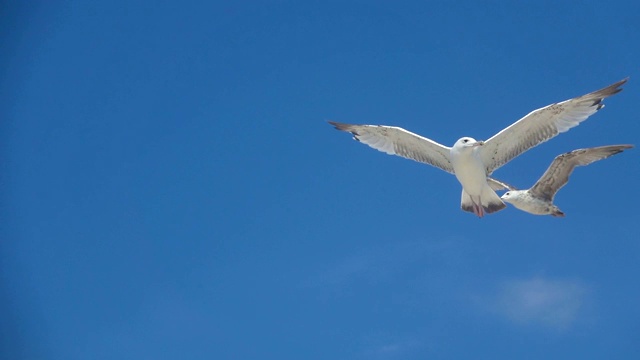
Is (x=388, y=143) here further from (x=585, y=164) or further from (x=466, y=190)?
(x=585, y=164)

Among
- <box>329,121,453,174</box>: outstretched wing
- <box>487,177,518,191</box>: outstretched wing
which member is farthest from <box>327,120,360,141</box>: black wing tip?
<box>487,177,518,191</box>: outstretched wing

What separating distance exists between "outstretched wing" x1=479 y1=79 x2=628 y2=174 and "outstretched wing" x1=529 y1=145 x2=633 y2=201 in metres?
0.46

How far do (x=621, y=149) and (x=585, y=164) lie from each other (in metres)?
0.63

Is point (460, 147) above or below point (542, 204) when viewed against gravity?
above

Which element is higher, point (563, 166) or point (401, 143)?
point (401, 143)

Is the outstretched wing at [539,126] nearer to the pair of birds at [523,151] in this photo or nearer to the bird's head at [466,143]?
the pair of birds at [523,151]

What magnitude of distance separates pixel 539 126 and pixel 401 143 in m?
2.47

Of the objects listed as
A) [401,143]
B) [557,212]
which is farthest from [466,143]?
[557,212]

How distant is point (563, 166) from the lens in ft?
52.9

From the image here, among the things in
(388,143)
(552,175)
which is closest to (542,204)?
(552,175)

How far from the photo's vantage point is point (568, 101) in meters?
15.7

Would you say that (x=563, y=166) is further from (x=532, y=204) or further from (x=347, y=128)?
(x=347, y=128)

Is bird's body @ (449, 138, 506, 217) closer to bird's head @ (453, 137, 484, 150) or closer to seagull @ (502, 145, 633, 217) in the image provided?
bird's head @ (453, 137, 484, 150)

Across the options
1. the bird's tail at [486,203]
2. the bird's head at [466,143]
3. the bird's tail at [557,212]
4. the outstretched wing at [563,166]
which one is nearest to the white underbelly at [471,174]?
the bird's tail at [486,203]
